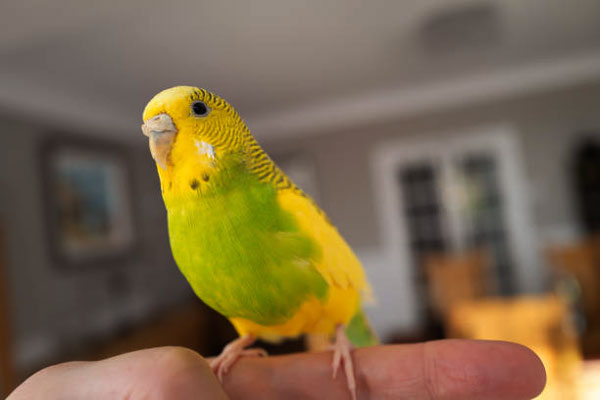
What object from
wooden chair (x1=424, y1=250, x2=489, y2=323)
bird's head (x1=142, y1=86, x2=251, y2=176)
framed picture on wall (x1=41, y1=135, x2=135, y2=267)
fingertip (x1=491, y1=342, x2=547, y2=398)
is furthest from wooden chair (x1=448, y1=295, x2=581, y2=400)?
framed picture on wall (x1=41, y1=135, x2=135, y2=267)

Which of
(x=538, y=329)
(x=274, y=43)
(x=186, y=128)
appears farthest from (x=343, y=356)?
(x=274, y=43)

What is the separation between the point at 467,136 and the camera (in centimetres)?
459

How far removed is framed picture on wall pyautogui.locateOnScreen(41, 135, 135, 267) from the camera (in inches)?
121

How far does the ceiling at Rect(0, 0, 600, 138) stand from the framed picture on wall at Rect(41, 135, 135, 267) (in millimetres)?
296

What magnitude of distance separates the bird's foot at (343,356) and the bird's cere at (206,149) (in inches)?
8.9

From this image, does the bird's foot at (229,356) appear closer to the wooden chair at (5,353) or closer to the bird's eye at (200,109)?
the bird's eye at (200,109)

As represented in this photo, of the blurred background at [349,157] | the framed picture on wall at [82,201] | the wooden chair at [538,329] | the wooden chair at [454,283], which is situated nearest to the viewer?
the wooden chair at [538,329]

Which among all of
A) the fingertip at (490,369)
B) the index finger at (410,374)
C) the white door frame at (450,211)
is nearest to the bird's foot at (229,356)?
the index finger at (410,374)

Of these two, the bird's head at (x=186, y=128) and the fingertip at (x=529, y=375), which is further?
the fingertip at (x=529, y=375)

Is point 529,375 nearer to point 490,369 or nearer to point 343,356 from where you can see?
point 490,369

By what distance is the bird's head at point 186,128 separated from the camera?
35 centimetres

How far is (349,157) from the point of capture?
196 inches

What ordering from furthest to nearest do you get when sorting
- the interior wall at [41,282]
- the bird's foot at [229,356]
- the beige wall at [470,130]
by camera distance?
the beige wall at [470,130] < the interior wall at [41,282] < the bird's foot at [229,356]

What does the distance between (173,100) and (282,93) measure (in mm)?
3302
